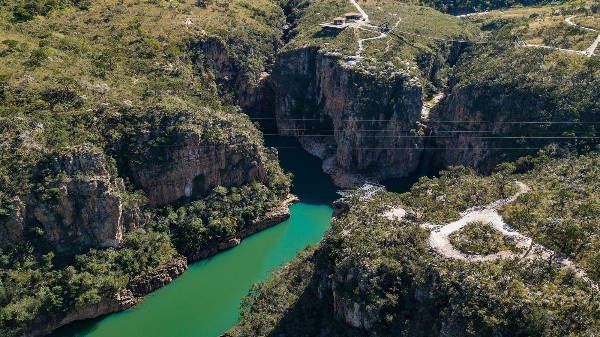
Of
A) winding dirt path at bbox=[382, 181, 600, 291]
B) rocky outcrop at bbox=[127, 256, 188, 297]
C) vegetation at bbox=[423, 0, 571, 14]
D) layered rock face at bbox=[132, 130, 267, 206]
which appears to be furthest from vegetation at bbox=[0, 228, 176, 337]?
vegetation at bbox=[423, 0, 571, 14]

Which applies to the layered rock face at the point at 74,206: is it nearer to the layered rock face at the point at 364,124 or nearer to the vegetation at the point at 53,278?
the vegetation at the point at 53,278

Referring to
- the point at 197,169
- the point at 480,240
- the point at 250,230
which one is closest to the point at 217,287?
the point at 250,230

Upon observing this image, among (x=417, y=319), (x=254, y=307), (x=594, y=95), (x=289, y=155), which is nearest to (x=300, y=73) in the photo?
(x=289, y=155)

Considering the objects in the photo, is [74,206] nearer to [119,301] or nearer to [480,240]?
[119,301]

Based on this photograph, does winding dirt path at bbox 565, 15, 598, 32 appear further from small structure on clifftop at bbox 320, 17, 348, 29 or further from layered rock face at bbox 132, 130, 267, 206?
layered rock face at bbox 132, 130, 267, 206

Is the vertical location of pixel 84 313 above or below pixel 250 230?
below
